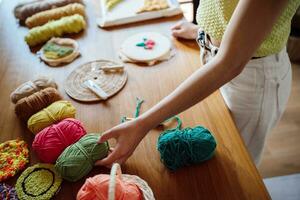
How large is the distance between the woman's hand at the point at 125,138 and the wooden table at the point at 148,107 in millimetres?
36

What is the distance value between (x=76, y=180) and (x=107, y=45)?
18.4 inches

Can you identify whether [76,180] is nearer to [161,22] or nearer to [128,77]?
[128,77]

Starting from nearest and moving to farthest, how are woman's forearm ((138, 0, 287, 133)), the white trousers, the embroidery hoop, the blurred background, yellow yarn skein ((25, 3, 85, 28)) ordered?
woman's forearm ((138, 0, 287, 133)) < the white trousers < the embroidery hoop < yellow yarn skein ((25, 3, 85, 28)) < the blurred background

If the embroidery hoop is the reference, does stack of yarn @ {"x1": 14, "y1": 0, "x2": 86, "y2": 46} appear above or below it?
above

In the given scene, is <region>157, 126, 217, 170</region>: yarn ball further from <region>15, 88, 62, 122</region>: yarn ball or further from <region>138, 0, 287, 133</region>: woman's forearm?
<region>15, 88, 62, 122</region>: yarn ball

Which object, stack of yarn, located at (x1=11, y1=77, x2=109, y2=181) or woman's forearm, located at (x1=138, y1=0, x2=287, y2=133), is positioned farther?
stack of yarn, located at (x1=11, y1=77, x2=109, y2=181)

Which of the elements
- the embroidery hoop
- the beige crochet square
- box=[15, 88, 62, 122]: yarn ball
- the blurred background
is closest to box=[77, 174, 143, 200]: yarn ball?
box=[15, 88, 62, 122]: yarn ball

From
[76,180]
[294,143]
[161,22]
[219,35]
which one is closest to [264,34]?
[219,35]

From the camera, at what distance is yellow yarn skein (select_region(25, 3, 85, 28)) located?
1.01 metres

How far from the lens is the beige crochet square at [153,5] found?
102 centimetres

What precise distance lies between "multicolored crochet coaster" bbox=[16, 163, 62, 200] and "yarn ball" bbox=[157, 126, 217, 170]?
215mm

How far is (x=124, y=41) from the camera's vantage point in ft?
3.06

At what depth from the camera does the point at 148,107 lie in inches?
28.9

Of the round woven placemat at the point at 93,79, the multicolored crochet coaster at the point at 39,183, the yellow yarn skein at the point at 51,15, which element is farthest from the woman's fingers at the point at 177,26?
the multicolored crochet coaster at the point at 39,183
